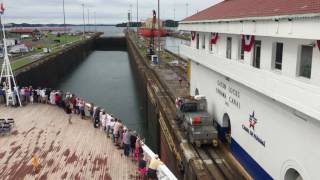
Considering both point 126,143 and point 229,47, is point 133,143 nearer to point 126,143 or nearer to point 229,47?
point 126,143

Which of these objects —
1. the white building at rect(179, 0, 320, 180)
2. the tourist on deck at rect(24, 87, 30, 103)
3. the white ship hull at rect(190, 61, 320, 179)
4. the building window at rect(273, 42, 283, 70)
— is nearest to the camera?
the white building at rect(179, 0, 320, 180)

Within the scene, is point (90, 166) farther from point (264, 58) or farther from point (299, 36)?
point (299, 36)

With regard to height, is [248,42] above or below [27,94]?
above

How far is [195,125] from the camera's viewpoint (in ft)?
55.3

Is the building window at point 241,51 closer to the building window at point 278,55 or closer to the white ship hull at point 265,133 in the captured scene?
the white ship hull at point 265,133

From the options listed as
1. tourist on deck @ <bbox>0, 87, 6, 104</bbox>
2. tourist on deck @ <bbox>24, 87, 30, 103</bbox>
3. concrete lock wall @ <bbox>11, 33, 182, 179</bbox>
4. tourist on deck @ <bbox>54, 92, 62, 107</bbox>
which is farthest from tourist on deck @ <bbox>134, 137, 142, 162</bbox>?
tourist on deck @ <bbox>0, 87, 6, 104</bbox>

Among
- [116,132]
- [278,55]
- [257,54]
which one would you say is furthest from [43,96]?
[278,55]

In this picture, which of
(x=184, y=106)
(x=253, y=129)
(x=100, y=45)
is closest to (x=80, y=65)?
(x=100, y=45)

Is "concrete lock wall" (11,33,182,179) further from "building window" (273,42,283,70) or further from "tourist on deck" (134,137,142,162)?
"building window" (273,42,283,70)

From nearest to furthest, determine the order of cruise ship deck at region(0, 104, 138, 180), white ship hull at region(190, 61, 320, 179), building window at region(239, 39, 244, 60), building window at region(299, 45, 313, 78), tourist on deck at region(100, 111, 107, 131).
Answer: white ship hull at region(190, 61, 320, 179) < building window at region(299, 45, 313, 78) < cruise ship deck at region(0, 104, 138, 180) < building window at region(239, 39, 244, 60) < tourist on deck at region(100, 111, 107, 131)

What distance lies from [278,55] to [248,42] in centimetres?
245

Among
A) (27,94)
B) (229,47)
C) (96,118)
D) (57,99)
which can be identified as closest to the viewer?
(229,47)

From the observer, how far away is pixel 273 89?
11.6m

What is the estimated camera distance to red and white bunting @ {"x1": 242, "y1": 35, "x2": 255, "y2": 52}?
15.0 m
